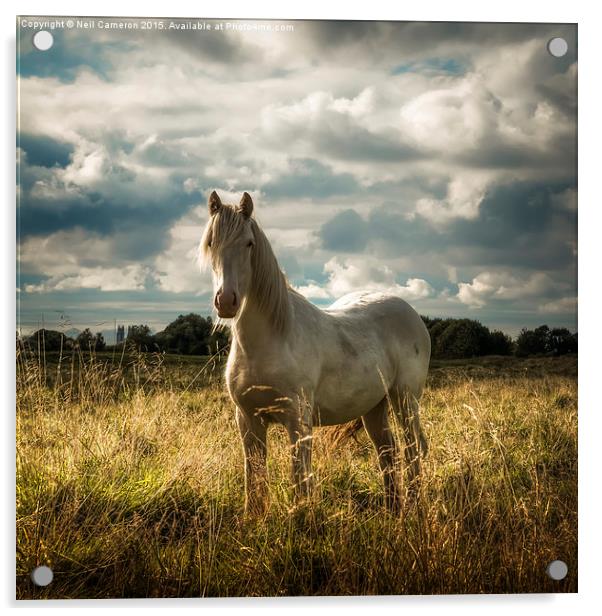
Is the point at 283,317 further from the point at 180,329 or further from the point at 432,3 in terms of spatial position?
the point at 432,3

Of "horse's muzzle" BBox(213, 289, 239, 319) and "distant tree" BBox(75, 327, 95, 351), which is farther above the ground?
"horse's muzzle" BBox(213, 289, 239, 319)

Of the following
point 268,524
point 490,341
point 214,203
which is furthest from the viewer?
point 490,341

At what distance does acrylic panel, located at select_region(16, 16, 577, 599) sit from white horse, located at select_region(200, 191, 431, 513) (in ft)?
0.06

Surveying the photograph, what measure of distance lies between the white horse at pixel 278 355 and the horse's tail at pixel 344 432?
0.40m

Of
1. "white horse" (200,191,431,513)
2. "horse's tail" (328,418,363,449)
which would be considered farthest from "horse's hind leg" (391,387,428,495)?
"horse's tail" (328,418,363,449)

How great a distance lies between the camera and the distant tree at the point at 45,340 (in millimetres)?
3834

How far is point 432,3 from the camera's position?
150 inches

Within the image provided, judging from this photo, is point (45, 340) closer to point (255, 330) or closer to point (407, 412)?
point (255, 330)

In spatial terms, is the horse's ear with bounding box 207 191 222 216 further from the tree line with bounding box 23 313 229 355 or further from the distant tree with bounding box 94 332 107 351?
the distant tree with bounding box 94 332 107 351

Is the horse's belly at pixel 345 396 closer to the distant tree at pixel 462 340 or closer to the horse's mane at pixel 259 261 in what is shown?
the horse's mane at pixel 259 261

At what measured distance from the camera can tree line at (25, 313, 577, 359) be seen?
3949 millimetres

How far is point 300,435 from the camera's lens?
3.79m

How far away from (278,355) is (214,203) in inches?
41.2

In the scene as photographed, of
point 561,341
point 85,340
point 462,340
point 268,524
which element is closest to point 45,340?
point 85,340
